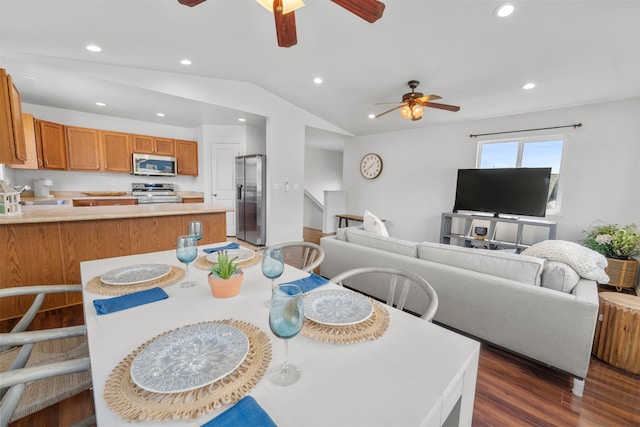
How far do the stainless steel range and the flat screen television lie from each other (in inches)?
207

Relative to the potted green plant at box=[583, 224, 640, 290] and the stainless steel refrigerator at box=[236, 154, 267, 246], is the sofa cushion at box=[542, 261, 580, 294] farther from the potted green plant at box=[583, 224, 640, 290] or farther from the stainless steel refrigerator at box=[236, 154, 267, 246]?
the stainless steel refrigerator at box=[236, 154, 267, 246]

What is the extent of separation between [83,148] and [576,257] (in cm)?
629

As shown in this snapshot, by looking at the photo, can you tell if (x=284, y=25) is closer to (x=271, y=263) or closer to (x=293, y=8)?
(x=293, y=8)

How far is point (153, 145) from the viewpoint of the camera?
194 inches

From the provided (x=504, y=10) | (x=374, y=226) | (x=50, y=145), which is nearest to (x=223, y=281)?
(x=374, y=226)

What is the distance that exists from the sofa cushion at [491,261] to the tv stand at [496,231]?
2274 mm

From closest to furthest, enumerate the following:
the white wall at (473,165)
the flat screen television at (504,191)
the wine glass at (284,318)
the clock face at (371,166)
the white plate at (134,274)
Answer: the wine glass at (284,318), the white plate at (134,274), the white wall at (473,165), the flat screen television at (504,191), the clock face at (371,166)

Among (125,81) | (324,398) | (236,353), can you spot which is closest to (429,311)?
(324,398)

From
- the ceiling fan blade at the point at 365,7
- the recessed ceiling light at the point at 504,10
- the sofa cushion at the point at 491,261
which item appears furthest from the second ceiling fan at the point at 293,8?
the sofa cushion at the point at 491,261

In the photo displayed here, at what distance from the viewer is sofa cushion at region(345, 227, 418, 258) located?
7.49 feet

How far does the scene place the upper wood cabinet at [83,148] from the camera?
4.18 m

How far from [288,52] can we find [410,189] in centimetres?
350

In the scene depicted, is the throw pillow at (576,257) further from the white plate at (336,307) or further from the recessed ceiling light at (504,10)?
the recessed ceiling light at (504,10)

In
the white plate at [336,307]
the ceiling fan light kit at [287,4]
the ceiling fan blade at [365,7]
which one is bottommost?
the white plate at [336,307]
